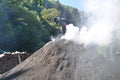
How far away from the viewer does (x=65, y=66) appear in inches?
428

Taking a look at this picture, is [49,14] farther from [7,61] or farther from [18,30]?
[7,61]

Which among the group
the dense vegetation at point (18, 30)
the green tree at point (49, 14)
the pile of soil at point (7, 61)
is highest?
the pile of soil at point (7, 61)

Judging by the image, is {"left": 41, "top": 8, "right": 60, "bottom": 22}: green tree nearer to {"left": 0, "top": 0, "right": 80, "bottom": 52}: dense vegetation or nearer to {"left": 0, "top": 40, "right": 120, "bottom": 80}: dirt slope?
{"left": 0, "top": 0, "right": 80, "bottom": 52}: dense vegetation

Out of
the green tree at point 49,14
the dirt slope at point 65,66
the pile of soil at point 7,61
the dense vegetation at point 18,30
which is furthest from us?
the green tree at point 49,14

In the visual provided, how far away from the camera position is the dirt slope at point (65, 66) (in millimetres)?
10391

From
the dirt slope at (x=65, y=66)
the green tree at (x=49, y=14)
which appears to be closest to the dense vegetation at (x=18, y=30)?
the green tree at (x=49, y=14)

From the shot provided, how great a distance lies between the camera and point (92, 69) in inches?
419

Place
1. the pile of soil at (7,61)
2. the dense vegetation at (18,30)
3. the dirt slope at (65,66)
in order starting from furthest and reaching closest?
the dense vegetation at (18,30) < the pile of soil at (7,61) < the dirt slope at (65,66)

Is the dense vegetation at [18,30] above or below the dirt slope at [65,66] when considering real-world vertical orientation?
below

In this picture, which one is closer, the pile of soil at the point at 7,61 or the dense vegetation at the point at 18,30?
the pile of soil at the point at 7,61

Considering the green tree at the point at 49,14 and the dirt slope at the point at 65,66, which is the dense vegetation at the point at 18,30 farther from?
the dirt slope at the point at 65,66

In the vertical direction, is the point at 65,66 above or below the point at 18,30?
above

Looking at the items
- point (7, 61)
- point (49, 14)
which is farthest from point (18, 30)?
point (49, 14)

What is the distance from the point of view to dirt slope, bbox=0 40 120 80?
10391 millimetres
